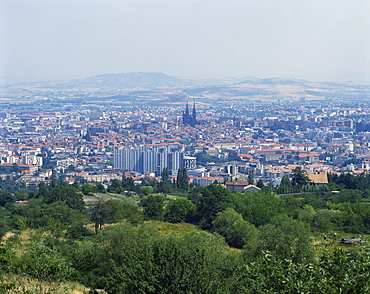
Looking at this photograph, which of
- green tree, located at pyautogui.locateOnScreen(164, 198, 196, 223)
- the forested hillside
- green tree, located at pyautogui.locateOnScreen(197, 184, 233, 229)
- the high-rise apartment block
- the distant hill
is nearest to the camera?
the forested hillside

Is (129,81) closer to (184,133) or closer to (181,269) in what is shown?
(184,133)

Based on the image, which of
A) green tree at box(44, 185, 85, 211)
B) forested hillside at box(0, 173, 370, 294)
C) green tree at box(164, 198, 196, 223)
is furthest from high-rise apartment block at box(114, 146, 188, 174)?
green tree at box(164, 198, 196, 223)

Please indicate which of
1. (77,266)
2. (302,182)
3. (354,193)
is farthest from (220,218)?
(302,182)

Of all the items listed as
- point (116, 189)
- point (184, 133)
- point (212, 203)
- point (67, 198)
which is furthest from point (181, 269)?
point (184, 133)

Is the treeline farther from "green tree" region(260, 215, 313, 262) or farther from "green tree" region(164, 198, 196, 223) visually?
"green tree" region(164, 198, 196, 223)

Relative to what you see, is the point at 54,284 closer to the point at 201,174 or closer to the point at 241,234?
the point at 241,234

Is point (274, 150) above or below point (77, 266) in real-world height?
below
